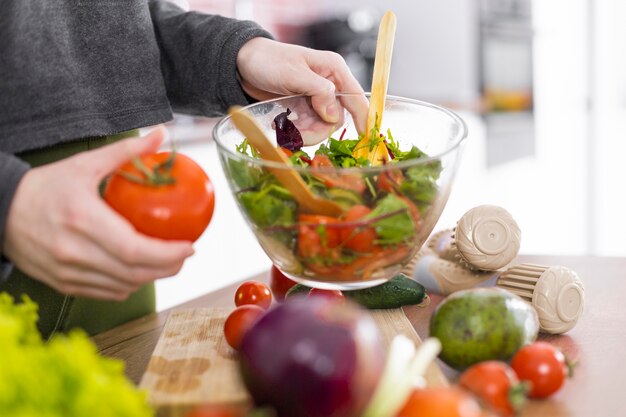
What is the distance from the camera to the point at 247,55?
119 cm

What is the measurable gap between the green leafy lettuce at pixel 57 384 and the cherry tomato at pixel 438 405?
9.2 inches

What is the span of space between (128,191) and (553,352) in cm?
51

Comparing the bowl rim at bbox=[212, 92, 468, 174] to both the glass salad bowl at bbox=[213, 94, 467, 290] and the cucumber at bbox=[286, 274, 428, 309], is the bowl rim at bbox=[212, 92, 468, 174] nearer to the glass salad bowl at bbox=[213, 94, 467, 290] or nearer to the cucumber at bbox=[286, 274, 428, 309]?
the glass salad bowl at bbox=[213, 94, 467, 290]

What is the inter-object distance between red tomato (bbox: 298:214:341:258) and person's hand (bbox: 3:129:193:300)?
14 centimetres

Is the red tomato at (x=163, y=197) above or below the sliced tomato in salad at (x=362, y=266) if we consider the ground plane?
above

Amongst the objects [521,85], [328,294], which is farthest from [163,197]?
[521,85]

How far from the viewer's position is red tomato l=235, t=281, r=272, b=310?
1.10 m

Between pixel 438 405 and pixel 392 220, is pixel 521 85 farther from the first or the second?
pixel 438 405

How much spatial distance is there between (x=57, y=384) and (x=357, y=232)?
374 mm

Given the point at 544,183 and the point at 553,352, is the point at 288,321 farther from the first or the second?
the point at 544,183

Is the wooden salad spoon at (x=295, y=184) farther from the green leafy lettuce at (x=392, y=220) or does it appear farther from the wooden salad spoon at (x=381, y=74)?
the wooden salad spoon at (x=381, y=74)

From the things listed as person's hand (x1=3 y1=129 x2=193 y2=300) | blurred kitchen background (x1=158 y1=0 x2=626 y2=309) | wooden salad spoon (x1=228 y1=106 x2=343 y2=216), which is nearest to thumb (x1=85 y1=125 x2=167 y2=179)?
person's hand (x1=3 y1=129 x2=193 y2=300)

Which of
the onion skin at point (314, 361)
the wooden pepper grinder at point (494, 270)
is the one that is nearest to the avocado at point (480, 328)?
the wooden pepper grinder at point (494, 270)

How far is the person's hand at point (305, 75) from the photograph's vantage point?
1.12 meters
